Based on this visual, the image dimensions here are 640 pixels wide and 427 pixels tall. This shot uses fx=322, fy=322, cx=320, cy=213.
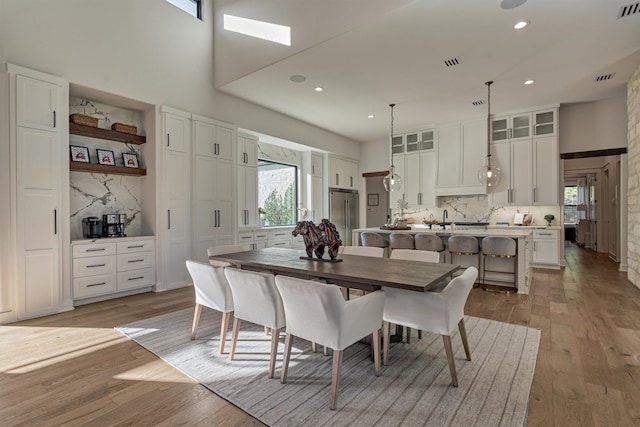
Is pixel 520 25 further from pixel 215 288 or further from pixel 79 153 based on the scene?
pixel 79 153

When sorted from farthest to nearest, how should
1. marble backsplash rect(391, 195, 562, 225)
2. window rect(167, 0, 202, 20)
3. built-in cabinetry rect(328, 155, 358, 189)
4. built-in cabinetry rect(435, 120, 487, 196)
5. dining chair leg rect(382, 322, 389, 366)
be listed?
built-in cabinetry rect(328, 155, 358, 189), built-in cabinetry rect(435, 120, 487, 196), marble backsplash rect(391, 195, 562, 225), window rect(167, 0, 202, 20), dining chair leg rect(382, 322, 389, 366)

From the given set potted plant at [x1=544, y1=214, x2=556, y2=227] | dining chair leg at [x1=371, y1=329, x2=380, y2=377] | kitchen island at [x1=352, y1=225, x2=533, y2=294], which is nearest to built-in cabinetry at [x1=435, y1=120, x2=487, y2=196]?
potted plant at [x1=544, y1=214, x2=556, y2=227]

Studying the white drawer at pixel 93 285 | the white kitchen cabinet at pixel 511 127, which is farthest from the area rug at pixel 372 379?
the white kitchen cabinet at pixel 511 127

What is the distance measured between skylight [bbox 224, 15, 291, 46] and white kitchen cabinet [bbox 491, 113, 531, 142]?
4.73 meters

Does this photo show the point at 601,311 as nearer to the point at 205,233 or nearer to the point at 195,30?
the point at 205,233

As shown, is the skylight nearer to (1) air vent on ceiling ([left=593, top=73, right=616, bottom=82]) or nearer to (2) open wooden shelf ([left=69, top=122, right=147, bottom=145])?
(2) open wooden shelf ([left=69, top=122, right=147, bottom=145])

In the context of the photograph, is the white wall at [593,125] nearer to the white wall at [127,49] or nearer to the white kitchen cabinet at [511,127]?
the white kitchen cabinet at [511,127]

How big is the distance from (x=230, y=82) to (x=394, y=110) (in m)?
3.09

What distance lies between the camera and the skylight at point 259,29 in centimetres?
412

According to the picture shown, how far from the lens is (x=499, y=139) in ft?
21.5

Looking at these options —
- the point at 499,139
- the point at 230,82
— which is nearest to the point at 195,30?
the point at 230,82

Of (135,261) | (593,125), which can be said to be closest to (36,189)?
(135,261)

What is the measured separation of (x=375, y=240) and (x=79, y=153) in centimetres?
441

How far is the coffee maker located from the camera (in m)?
4.41
